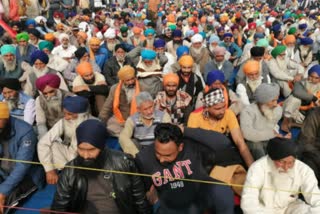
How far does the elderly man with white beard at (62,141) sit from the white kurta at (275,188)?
2228 millimetres

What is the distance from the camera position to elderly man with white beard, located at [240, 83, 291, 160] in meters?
4.14

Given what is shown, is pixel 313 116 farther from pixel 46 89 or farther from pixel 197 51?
pixel 197 51

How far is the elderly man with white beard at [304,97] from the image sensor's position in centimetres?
546

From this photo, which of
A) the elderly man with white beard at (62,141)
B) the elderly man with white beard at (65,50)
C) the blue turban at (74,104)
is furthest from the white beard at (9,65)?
the blue turban at (74,104)

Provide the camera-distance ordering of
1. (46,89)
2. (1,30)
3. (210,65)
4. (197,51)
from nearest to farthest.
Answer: (46,89) < (210,65) < (197,51) < (1,30)

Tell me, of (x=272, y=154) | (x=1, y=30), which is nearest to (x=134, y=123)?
(x=272, y=154)

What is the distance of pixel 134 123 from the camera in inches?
176

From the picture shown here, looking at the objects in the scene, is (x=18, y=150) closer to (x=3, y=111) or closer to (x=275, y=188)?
(x=3, y=111)

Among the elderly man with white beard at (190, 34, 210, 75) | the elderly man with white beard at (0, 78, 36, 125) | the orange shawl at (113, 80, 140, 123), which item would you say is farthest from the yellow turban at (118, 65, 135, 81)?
the elderly man with white beard at (190, 34, 210, 75)

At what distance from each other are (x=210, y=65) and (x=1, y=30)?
6725mm

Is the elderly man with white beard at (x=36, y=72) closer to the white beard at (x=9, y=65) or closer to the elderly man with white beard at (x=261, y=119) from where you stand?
the white beard at (x=9, y=65)

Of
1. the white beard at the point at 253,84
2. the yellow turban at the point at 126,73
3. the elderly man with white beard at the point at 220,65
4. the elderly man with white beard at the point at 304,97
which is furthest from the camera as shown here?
the elderly man with white beard at the point at 220,65

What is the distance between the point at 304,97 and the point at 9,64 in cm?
549

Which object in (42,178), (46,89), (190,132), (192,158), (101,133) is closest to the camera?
(101,133)
